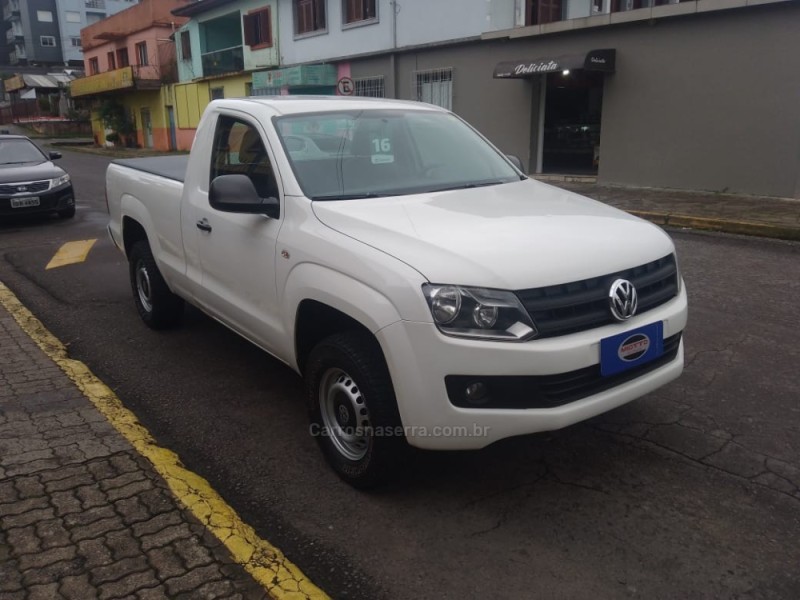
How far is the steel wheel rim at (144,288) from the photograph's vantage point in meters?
5.63

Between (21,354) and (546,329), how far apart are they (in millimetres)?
4101

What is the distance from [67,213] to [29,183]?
2.82ft

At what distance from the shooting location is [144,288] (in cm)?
581

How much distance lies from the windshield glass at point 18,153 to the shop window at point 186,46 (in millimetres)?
22224

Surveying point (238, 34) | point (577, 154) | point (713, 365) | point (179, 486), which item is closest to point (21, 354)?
point (179, 486)

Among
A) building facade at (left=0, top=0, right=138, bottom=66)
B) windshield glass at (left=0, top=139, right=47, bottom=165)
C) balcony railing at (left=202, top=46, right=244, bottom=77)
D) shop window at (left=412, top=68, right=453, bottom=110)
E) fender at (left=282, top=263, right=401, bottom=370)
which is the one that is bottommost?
fender at (left=282, top=263, right=401, bottom=370)

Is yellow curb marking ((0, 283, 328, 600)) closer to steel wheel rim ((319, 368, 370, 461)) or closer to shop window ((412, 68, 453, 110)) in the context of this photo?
steel wheel rim ((319, 368, 370, 461))

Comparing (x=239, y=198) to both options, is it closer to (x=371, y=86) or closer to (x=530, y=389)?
(x=530, y=389)

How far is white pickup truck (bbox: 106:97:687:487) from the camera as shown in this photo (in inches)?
110

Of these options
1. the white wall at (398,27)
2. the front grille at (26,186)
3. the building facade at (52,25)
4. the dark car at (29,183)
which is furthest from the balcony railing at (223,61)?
the building facade at (52,25)

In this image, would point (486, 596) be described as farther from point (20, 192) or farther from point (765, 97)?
point (765, 97)

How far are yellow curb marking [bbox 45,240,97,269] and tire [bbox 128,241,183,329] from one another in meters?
3.04

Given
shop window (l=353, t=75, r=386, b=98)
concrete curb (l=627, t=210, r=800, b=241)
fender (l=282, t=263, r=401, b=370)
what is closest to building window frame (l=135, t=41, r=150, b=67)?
shop window (l=353, t=75, r=386, b=98)

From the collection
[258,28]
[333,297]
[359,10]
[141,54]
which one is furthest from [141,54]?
[333,297]
